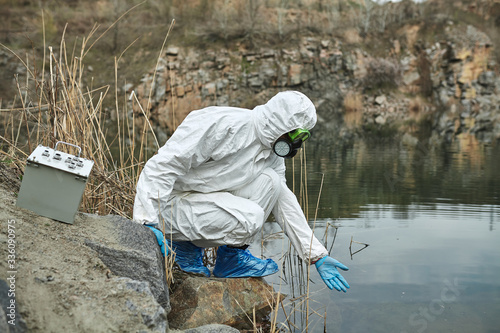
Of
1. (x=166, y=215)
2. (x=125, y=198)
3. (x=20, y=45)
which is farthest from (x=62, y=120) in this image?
(x=20, y=45)

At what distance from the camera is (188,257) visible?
2529 millimetres

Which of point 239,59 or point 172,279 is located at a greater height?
point 239,59

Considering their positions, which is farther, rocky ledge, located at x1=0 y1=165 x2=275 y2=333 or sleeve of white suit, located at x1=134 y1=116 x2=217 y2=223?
sleeve of white suit, located at x1=134 y1=116 x2=217 y2=223

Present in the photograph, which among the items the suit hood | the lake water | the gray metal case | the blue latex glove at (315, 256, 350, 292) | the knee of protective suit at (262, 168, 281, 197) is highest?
the suit hood

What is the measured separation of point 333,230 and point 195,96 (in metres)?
14.5

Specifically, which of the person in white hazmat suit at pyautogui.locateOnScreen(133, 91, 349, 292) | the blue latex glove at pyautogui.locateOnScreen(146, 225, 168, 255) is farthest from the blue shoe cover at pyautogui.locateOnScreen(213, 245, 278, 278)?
the blue latex glove at pyautogui.locateOnScreen(146, 225, 168, 255)

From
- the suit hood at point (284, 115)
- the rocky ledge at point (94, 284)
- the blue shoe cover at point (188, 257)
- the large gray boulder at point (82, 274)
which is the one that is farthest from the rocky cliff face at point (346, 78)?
the large gray boulder at point (82, 274)

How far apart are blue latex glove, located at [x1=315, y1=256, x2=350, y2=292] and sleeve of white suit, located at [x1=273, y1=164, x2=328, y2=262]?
1.4 inches

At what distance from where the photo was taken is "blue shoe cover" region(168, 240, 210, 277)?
249 cm

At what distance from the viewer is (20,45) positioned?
749 inches

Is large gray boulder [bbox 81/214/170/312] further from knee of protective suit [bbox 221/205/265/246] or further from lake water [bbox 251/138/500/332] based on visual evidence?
lake water [bbox 251/138/500/332]

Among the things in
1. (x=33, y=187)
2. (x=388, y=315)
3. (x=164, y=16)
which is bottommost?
(x=388, y=315)

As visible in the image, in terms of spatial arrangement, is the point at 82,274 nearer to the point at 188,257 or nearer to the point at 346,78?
the point at 188,257

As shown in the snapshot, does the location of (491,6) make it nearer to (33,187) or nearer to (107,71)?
(107,71)
